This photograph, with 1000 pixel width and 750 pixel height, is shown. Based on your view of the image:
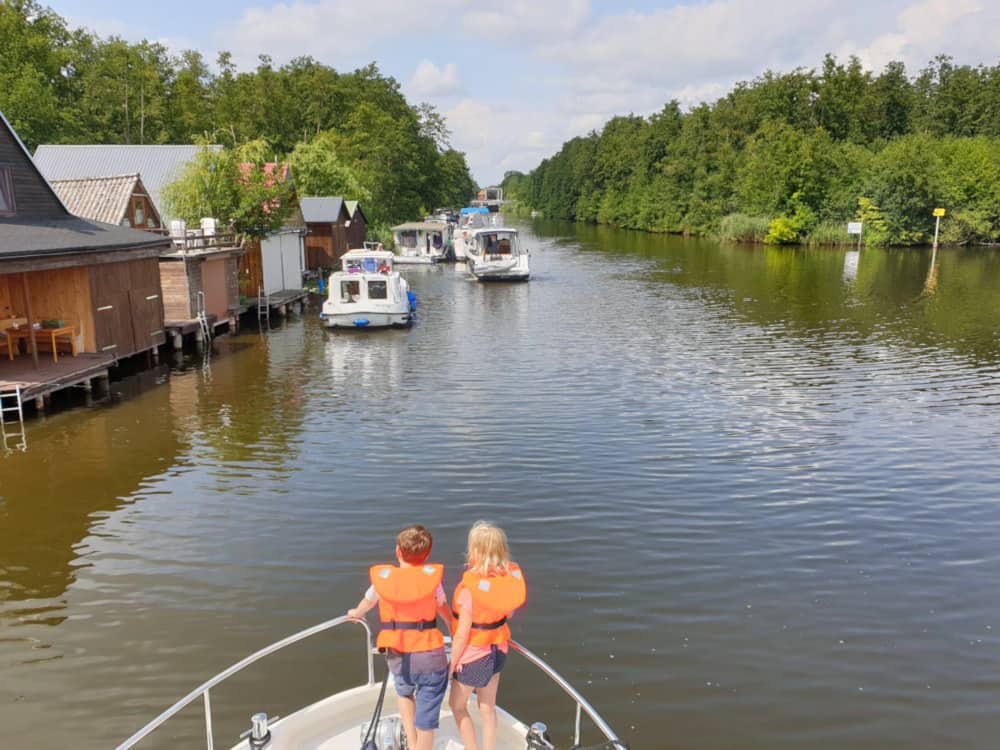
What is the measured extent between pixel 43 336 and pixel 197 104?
2806 inches

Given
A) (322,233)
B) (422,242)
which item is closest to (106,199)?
(322,233)

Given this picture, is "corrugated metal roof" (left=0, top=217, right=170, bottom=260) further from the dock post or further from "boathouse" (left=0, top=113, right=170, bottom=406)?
the dock post

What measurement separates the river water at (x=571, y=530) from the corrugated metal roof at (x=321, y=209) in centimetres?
2643

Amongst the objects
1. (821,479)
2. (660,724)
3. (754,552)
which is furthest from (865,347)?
(660,724)

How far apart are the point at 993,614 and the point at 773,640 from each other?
3195 mm

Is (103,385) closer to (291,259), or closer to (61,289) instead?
(61,289)

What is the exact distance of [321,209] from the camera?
53.7 meters

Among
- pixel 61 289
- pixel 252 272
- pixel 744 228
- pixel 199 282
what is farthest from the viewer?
pixel 744 228

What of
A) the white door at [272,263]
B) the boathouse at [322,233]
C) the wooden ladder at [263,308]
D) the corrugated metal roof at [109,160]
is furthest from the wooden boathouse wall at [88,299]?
→ the boathouse at [322,233]

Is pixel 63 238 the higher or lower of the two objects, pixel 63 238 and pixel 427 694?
the higher

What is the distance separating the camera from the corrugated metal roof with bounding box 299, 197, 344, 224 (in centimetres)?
5281

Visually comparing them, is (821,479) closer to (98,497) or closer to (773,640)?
(773,640)

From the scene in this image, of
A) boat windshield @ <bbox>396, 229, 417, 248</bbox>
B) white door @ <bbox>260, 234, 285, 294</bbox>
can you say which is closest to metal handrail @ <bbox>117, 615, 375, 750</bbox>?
white door @ <bbox>260, 234, 285, 294</bbox>

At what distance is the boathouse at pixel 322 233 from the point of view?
174ft
